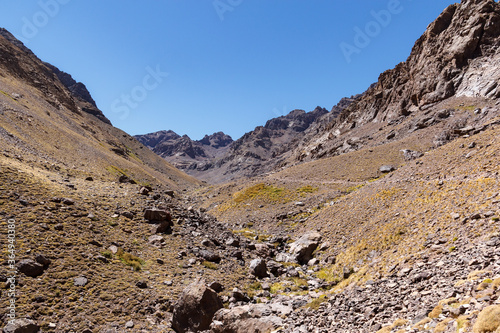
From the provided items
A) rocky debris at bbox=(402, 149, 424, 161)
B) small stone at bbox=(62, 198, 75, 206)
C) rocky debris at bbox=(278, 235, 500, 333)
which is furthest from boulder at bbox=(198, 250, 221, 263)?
rocky debris at bbox=(402, 149, 424, 161)

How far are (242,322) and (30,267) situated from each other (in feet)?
38.8

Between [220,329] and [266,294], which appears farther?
[266,294]

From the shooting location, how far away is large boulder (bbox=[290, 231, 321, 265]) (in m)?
24.8

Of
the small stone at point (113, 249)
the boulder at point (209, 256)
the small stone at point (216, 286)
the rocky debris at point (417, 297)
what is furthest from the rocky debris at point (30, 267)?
the rocky debris at point (417, 297)

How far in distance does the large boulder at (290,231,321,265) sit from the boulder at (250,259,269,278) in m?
4.72

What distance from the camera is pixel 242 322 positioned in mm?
13188

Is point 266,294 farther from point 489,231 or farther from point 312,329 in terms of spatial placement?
point 489,231

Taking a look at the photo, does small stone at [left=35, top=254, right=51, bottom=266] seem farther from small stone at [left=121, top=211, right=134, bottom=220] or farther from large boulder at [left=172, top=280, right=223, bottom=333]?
small stone at [left=121, top=211, right=134, bottom=220]

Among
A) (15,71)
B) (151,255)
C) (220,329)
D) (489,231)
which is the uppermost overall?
(15,71)

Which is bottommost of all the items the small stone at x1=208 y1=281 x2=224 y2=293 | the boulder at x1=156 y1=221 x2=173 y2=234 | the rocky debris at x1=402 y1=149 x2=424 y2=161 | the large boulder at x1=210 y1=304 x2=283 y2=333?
the large boulder at x1=210 y1=304 x2=283 y2=333

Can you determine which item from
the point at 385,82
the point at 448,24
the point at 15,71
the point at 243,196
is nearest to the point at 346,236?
the point at 243,196

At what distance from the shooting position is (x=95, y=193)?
26.9 meters

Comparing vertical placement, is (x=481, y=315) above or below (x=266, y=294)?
above

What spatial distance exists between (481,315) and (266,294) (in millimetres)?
13780
